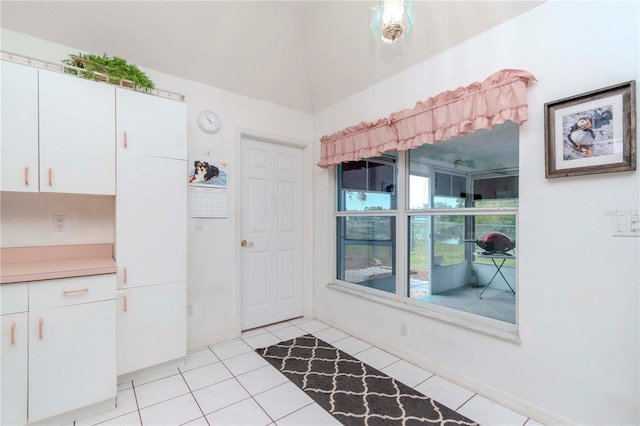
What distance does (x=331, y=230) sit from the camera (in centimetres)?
327

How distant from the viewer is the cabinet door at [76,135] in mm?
1761

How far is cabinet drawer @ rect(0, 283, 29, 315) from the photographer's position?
1.53 m

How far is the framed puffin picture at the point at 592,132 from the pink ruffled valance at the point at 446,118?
194 millimetres

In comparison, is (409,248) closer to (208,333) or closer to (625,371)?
(625,371)

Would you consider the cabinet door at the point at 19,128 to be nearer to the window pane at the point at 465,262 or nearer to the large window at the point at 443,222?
the large window at the point at 443,222

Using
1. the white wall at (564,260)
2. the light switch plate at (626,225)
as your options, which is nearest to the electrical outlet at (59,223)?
the white wall at (564,260)

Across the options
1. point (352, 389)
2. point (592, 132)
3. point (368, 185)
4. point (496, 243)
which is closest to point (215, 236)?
point (368, 185)

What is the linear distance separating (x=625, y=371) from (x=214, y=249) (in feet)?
9.76

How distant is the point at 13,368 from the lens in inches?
60.4

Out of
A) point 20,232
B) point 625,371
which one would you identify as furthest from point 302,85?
point 625,371

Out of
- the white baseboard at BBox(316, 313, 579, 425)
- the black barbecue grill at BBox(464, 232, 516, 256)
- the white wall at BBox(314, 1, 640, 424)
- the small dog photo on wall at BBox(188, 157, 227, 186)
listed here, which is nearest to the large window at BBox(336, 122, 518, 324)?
the black barbecue grill at BBox(464, 232, 516, 256)

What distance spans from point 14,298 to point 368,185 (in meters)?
2.76

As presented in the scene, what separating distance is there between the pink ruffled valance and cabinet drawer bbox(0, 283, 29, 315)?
2.54 m

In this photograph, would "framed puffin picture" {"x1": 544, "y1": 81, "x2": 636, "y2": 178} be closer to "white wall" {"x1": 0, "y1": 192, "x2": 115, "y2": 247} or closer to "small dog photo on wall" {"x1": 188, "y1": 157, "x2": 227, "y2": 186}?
"small dog photo on wall" {"x1": 188, "y1": 157, "x2": 227, "y2": 186}
